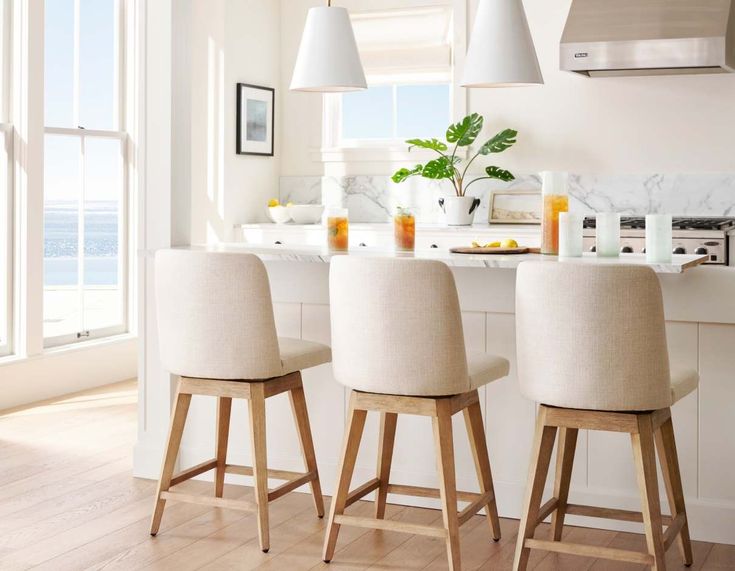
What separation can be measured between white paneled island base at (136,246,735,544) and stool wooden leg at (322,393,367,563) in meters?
0.61

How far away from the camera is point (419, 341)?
2.86m

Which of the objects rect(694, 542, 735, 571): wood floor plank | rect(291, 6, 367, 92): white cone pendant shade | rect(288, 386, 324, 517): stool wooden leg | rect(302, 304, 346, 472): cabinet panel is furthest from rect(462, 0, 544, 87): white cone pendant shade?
rect(694, 542, 735, 571): wood floor plank

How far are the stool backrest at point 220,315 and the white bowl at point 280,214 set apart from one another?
310 cm

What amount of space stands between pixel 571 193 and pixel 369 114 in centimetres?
147

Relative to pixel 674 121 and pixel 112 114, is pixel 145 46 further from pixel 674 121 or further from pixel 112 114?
pixel 674 121

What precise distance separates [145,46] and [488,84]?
135 centimetres

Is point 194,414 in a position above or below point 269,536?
above

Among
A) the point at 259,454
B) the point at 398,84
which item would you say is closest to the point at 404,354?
the point at 259,454

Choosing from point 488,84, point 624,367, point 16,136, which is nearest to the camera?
point 624,367

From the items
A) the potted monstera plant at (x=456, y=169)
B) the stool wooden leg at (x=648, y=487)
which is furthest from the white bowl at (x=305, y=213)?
the stool wooden leg at (x=648, y=487)

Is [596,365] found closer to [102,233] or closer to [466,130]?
[466,130]

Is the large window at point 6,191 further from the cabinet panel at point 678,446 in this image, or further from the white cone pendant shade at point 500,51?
the cabinet panel at point 678,446

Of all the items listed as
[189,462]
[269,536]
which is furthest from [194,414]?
[269,536]

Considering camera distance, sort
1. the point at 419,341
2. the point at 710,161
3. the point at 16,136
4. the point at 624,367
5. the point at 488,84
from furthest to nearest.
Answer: the point at 710,161 → the point at 16,136 → the point at 488,84 → the point at 419,341 → the point at 624,367
